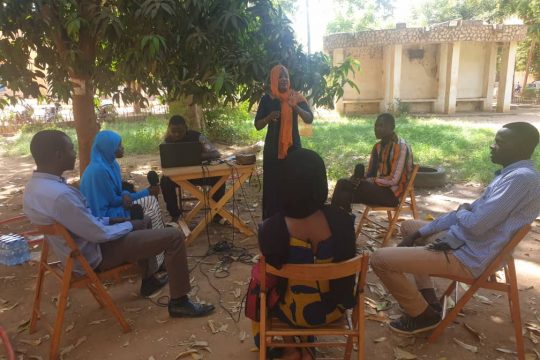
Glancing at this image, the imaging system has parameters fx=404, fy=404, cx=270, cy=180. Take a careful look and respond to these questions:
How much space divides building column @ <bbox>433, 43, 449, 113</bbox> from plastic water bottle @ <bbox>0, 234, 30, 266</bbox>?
17628 millimetres

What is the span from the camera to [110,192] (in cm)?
391

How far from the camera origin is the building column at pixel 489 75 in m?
18.4

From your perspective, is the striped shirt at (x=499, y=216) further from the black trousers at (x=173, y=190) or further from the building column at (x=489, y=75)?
the building column at (x=489, y=75)

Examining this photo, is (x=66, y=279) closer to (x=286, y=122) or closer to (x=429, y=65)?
(x=286, y=122)

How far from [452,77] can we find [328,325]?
17660 mm

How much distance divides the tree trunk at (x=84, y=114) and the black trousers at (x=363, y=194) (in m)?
3.62

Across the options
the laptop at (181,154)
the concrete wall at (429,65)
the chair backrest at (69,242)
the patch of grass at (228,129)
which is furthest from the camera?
the concrete wall at (429,65)

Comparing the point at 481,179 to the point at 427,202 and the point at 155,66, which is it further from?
the point at 155,66

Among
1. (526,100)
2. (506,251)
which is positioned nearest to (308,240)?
(506,251)

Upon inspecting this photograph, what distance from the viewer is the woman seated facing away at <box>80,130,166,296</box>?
382 centimetres

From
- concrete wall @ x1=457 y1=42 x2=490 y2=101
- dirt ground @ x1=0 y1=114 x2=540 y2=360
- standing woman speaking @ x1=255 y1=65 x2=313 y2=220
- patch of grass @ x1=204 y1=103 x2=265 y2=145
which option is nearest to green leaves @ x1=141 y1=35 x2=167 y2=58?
standing woman speaking @ x1=255 y1=65 x2=313 y2=220

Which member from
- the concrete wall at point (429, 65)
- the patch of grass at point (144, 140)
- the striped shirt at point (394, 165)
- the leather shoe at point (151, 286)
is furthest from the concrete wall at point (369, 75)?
the leather shoe at point (151, 286)

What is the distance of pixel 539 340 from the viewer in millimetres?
2984

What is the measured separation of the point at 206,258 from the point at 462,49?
18.2 m
